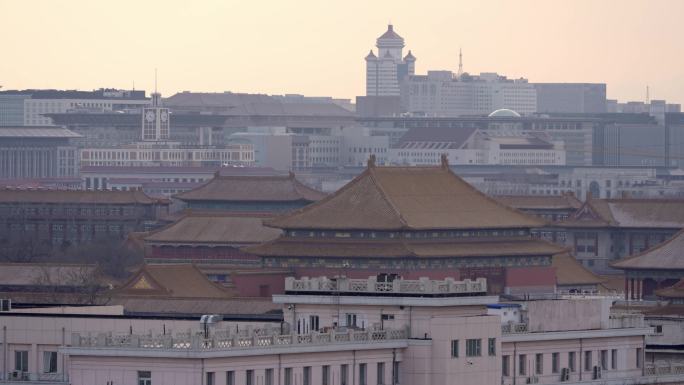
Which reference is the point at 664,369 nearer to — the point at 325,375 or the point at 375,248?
the point at 325,375

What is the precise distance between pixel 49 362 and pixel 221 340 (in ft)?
34.0

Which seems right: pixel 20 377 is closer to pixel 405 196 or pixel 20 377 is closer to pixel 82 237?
pixel 405 196

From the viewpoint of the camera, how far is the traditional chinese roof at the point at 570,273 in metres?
132

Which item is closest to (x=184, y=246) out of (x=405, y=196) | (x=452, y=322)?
(x=405, y=196)

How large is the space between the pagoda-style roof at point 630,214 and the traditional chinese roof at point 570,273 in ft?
64.0

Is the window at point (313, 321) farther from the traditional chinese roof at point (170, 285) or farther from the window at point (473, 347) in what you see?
the traditional chinese roof at point (170, 285)

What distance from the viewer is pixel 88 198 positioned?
185 metres

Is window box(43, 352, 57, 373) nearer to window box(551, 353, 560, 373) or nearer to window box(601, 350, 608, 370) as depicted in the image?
window box(551, 353, 560, 373)

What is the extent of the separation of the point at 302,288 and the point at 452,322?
4388mm

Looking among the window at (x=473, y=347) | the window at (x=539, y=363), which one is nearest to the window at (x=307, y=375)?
the window at (x=473, y=347)

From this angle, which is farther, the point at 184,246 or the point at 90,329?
the point at 184,246

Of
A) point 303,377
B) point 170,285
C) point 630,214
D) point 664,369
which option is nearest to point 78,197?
point 630,214

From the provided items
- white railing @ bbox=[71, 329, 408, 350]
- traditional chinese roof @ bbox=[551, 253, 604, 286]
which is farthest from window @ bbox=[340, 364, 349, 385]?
traditional chinese roof @ bbox=[551, 253, 604, 286]

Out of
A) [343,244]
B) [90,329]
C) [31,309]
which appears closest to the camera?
[90,329]
